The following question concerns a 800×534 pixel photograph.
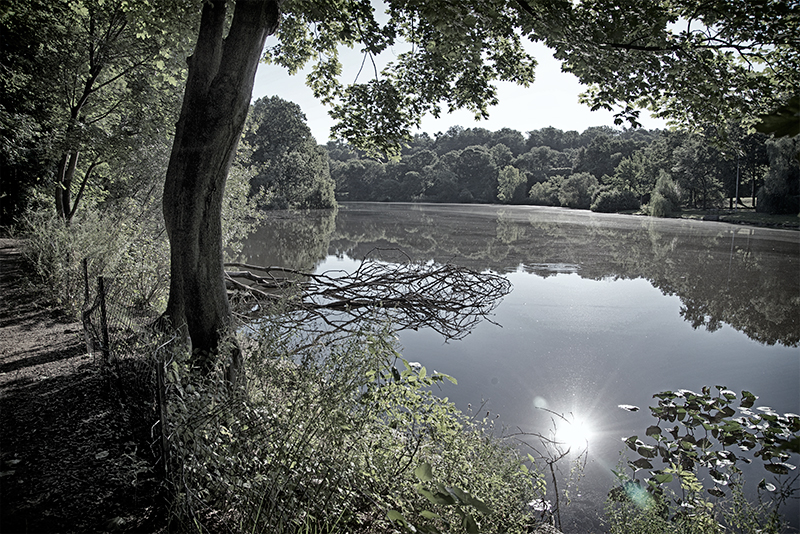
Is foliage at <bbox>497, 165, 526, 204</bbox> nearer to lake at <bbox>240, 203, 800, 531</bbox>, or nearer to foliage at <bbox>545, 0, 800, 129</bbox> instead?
lake at <bbox>240, 203, 800, 531</bbox>

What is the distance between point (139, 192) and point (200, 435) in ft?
37.0

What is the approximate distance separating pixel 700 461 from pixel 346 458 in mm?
3720

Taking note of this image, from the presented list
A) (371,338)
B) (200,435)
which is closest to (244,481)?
(200,435)

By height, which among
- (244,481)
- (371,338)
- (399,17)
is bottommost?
(244,481)

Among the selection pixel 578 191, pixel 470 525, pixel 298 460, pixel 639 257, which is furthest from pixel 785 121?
pixel 578 191

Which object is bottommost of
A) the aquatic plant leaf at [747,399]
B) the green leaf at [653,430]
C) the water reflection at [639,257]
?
the green leaf at [653,430]

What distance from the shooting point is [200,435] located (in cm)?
214

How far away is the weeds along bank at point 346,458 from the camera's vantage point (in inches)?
80.5

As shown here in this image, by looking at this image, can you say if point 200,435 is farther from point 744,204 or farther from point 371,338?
point 744,204

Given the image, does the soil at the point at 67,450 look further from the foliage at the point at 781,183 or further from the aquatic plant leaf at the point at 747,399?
the foliage at the point at 781,183

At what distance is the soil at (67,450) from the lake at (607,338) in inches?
121

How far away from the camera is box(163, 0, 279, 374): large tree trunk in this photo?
381 centimetres

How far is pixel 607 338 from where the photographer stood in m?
7.83

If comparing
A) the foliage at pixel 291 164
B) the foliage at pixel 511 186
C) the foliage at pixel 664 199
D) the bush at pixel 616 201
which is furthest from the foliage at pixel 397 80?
the foliage at pixel 511 186
